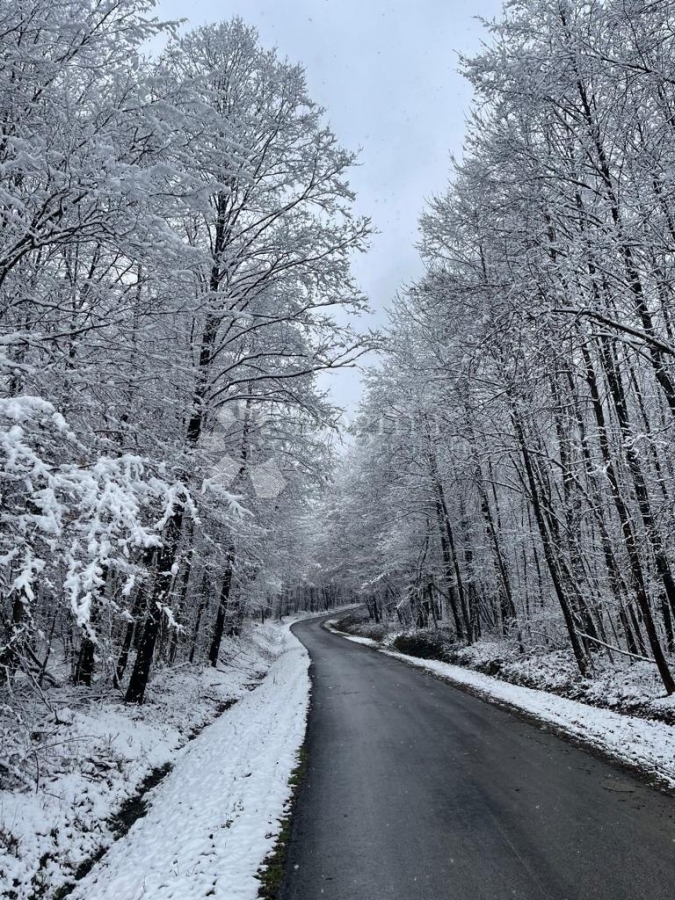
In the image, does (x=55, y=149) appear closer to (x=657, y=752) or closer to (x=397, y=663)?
(x=657, y=752)

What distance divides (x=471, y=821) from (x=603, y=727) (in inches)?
183

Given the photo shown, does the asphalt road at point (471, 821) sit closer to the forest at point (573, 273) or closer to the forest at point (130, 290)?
the forest at point (130, 290)

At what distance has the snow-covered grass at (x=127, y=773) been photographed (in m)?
4.74

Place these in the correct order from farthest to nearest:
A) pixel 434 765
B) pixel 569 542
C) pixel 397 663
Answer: pixel 397 663
pixel 569 542
pixel 434 765

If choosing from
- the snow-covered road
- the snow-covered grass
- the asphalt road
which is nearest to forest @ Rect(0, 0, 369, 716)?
the snow-covered grass

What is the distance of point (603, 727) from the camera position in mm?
8414

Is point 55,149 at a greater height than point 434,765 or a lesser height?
greater

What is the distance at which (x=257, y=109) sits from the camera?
984 cm

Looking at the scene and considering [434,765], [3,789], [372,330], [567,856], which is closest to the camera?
[567,856]

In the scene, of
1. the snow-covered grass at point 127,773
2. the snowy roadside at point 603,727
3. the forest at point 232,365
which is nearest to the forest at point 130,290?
the forest at point 232,365

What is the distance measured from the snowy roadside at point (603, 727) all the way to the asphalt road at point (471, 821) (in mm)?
492

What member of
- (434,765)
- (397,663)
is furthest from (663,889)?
(397,663)

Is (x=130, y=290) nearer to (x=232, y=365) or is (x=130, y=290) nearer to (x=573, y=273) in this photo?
(x=232, y=365)

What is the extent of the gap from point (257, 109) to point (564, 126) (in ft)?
19.5
